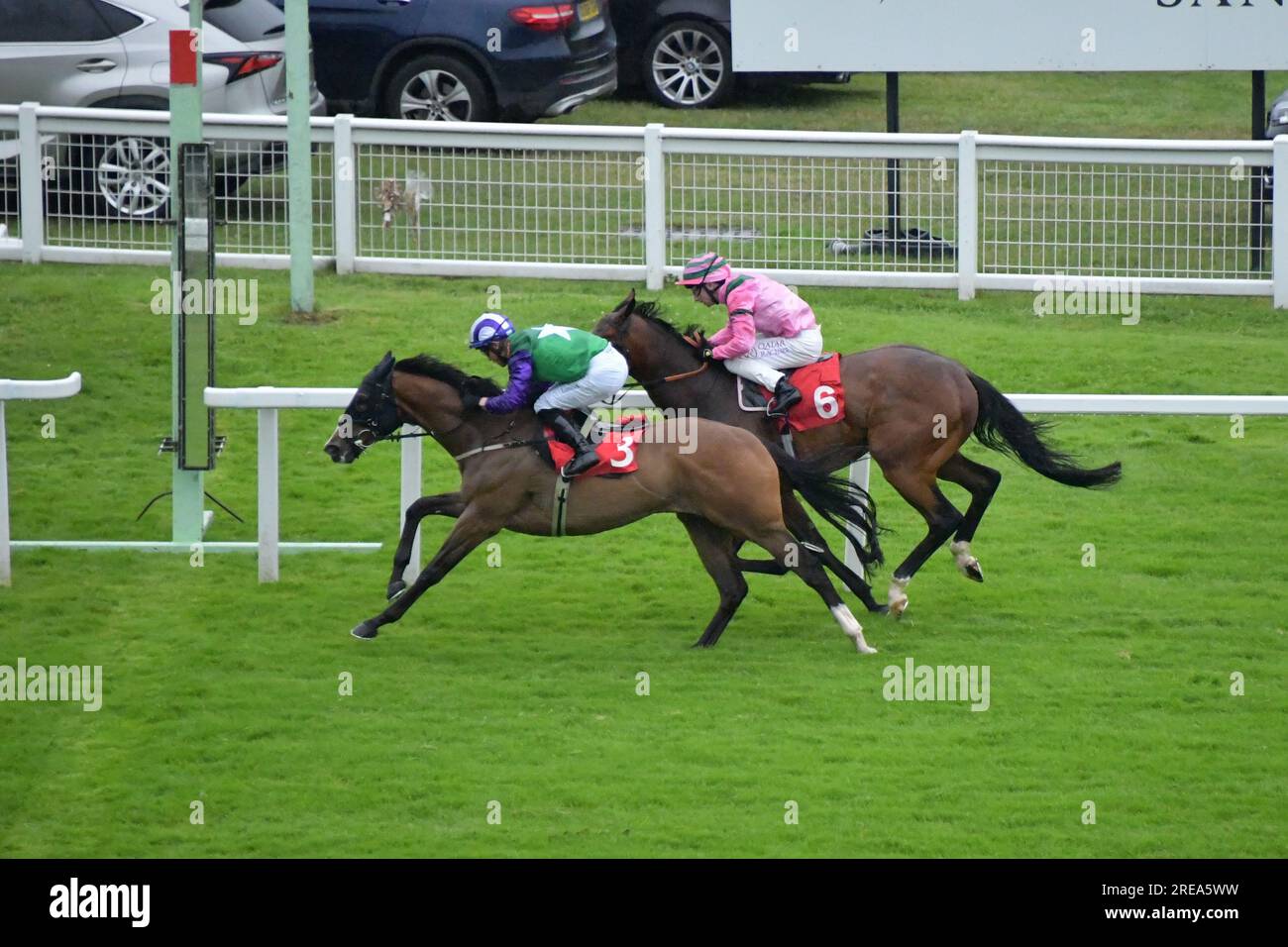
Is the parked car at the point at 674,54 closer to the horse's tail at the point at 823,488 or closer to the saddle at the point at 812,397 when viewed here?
the saddle at the point at 812,397

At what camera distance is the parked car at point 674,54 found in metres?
17.8

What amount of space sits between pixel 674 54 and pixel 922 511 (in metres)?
9.75

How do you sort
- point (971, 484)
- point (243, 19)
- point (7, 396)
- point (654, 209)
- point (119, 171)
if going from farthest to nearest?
point (243, 19) → point (119, 171) → point (654, 209) → point (971, 484) → point (7, 396)

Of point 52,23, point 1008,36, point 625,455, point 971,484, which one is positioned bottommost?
point 971,484

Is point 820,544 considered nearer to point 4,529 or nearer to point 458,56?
point 4,529

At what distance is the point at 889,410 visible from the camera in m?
8.94

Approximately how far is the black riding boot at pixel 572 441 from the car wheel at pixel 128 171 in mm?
5805

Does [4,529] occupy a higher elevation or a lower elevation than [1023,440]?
lower

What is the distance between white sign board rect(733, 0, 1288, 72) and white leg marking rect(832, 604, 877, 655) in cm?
681

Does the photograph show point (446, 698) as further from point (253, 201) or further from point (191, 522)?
point (253, 201)

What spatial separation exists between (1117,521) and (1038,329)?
9.49 feet

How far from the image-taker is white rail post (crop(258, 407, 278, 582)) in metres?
9.06

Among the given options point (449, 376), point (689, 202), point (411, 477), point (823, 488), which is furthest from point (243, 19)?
point (823, 488)

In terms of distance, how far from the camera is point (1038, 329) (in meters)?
13.0
